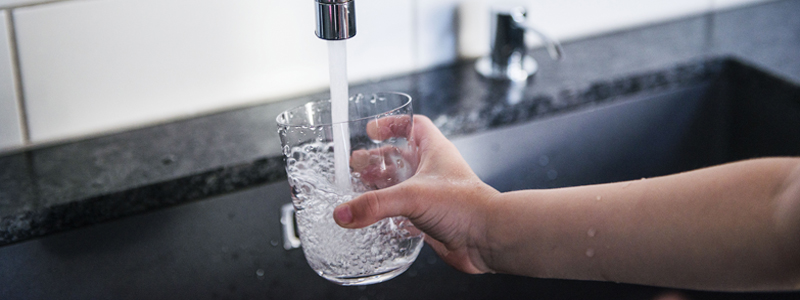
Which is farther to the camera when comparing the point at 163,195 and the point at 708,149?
the point at 708,149

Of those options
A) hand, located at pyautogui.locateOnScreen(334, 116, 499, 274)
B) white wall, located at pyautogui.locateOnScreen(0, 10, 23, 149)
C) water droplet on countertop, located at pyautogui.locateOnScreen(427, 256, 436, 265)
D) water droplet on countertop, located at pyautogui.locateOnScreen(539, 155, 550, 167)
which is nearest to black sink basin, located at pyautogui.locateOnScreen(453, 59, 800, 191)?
water droplet on countertop, located at pyautogui.locateOnScreen(539, 155, 550, 167)

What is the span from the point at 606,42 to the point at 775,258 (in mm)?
638

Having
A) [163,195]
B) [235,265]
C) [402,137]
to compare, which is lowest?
[235,265]

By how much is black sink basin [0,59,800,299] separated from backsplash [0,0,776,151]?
186 millimetres

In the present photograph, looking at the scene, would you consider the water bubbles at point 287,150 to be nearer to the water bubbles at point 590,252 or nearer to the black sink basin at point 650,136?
the water bubbles at point 590,252

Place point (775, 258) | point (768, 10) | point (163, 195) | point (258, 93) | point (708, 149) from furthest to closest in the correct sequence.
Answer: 1. point (768, 10)
2. point (708, 149)
3. point (258, 93)
4. point (163, 195)
5. point (775, 258)

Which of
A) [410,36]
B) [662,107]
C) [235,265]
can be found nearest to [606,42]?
[662,107]

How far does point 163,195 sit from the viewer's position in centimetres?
67

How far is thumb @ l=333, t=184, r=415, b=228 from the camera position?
46 cm

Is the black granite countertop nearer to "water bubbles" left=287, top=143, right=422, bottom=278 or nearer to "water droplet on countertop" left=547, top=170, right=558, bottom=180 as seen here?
"water droplet on countertop" left=547, top=170, right=558, bottom=180

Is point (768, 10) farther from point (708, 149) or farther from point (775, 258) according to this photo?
point (775, 258)

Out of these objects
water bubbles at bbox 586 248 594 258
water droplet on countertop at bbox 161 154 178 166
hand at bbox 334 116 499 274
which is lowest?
water bubbles at bbox 586 248 594 258

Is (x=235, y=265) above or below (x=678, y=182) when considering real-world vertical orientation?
below

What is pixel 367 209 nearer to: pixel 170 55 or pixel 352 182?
pixel 352 182
